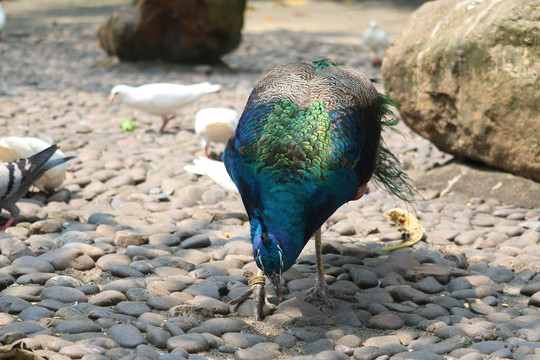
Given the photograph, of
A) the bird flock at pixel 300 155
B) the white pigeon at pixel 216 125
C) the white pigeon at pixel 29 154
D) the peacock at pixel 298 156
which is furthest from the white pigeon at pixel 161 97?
the peacock at pixel 298 156

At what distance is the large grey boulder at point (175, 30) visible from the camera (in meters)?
10.1

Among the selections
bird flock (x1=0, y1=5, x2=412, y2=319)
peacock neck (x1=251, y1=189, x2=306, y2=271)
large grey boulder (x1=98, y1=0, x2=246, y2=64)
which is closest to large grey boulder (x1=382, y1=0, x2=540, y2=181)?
bird flock (x1=0, y1=5, x2=412, y2=319)

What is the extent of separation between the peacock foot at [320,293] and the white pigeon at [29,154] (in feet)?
7.49

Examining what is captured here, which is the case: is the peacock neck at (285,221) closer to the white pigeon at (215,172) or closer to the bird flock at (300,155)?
the bird flock at (300,155)

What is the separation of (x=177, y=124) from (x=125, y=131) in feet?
2.06

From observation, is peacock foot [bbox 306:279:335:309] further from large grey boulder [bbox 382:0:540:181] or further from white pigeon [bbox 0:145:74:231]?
large grey boulder [bbox 382:0:540:181]

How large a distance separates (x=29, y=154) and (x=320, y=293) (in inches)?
102

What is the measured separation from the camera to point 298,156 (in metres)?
3.28

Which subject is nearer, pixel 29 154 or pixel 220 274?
pixel 220 274

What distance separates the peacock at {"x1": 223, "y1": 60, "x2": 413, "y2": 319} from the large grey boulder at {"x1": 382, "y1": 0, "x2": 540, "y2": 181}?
177cm

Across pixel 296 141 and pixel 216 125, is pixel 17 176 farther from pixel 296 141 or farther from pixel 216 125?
pixel 296 141

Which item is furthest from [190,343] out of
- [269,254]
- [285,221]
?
[285,221]

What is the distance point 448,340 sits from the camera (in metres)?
3.42

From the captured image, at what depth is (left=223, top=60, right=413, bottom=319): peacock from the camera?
10.4 feet
